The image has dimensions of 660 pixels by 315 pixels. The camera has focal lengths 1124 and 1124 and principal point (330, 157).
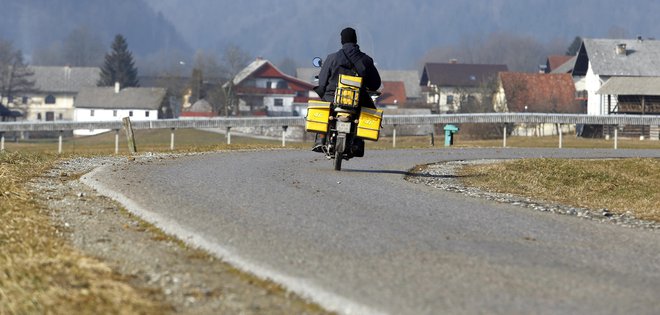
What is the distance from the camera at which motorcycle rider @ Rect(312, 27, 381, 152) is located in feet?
62.8

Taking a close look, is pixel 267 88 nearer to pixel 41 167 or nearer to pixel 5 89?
pixel 5 89

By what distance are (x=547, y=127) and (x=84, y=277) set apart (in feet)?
288

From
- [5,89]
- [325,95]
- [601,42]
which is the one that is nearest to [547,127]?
[601,42]

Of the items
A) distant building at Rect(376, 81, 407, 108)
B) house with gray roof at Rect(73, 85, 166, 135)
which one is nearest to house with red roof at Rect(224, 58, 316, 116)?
house with gray roof at Rect(73, 85, 166, 135)

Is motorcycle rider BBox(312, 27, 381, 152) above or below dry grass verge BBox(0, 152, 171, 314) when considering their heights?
above

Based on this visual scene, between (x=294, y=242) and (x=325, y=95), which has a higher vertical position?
(x=325, y=95)

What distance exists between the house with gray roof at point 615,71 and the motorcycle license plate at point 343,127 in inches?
2990

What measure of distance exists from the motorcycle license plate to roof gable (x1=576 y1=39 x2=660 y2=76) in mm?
86068

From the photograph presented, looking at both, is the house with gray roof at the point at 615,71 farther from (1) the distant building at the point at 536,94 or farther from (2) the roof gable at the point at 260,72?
(2) the roof gable at the point at 260,72

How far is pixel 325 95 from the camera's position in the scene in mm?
19641

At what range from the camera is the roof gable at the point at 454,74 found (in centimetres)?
15888

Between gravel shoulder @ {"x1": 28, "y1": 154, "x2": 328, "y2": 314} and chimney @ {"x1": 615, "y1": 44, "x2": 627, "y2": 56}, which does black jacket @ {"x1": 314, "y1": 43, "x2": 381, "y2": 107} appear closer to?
gravel shoulder @ {"x1": 28, "y1": 154, "x2": 328, "y2": 314}

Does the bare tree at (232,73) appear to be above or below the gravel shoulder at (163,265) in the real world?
above

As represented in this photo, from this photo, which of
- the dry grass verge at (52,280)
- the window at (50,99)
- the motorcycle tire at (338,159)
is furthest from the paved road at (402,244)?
the window at (50,99)
